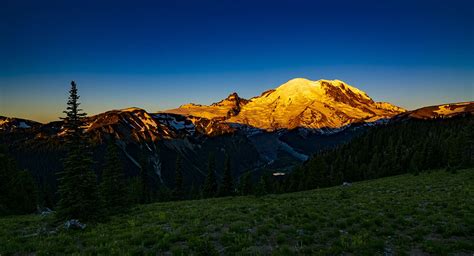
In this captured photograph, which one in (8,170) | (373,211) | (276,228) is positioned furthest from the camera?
(8,170)

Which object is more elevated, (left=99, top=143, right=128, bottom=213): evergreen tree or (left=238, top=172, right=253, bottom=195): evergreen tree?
(left=99, top=143, right=128, bottom=213): evergreen tree

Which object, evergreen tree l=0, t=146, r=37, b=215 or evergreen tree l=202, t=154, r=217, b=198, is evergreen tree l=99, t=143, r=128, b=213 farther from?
evergreen tree l=202, t=154, r=217, b=198

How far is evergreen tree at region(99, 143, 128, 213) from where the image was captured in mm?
31602

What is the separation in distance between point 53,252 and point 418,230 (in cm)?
1761

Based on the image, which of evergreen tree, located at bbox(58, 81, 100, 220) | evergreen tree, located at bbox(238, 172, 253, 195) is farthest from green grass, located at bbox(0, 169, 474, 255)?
evergreen tree, located at bbox(238, 172, 253, 195)

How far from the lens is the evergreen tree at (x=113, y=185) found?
3160cm

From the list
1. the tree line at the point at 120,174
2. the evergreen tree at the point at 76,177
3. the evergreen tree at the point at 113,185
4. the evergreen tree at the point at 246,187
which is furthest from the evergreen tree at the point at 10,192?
the evergreen tree at the point at 246,187

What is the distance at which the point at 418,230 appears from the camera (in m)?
15.9

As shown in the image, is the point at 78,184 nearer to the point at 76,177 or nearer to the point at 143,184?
the point at 76,177

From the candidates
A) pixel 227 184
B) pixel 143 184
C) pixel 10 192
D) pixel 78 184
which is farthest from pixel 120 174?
pixel 143 184

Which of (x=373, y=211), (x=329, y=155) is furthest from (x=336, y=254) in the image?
(x=329, y=155)

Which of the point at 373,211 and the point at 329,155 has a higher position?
the point at 373,211

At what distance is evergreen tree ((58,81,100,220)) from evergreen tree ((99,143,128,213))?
5.58 metres

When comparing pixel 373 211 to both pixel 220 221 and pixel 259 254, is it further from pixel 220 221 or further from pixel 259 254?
pixel 259 254
